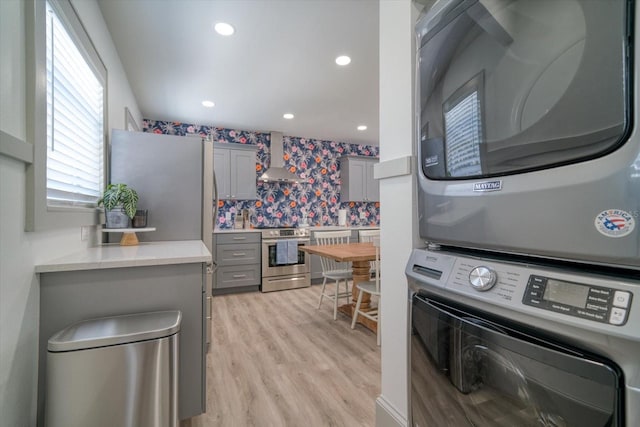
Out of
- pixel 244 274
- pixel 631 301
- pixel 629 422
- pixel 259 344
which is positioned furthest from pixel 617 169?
pixel 244 274

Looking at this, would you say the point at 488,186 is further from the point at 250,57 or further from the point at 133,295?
the point at 250,57

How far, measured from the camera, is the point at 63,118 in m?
1.53

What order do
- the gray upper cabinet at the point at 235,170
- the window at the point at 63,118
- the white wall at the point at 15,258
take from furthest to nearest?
the gray upper cabinet at the point at 235,170 → the window at the point at 63,118 → the white wall at the point at 15,258

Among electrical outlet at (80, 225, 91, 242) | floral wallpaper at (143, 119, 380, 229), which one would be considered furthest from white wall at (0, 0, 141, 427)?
floral wallpaper at (143, 119, 380, 229)

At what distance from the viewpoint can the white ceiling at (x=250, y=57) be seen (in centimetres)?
205

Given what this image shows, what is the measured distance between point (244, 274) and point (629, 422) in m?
4.18

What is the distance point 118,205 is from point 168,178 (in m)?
0.44

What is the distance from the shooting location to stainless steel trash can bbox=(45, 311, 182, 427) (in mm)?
1036

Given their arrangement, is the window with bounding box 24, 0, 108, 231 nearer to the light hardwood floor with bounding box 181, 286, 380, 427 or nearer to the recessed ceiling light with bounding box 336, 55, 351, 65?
the light hardwood floor with bounding box 181, 286, 380, 427

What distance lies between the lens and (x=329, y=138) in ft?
18.0

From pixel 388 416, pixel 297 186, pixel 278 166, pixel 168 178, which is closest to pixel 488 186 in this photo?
pixel 388 416

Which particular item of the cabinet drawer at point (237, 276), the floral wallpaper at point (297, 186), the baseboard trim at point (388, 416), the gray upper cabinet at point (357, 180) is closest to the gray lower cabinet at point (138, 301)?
the baseboard trim at point (388, 416)

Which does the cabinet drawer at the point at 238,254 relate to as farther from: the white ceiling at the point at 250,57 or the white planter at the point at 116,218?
the white planter at the point at 116,218

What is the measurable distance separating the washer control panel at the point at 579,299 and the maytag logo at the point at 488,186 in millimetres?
233
